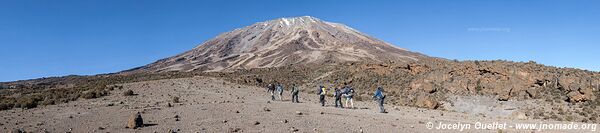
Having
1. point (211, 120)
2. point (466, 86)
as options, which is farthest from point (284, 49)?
point (211, 120)

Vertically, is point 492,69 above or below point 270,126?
above

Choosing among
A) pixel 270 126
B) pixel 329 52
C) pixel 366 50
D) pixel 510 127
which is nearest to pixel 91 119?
pixel 270 126

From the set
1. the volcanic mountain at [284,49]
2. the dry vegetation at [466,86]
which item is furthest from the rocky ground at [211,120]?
the volcanic mountain at [284,49]

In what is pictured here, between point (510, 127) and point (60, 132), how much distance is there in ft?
42.8

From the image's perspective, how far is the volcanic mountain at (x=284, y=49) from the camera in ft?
366

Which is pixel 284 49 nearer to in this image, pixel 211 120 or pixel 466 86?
pixel 466 86

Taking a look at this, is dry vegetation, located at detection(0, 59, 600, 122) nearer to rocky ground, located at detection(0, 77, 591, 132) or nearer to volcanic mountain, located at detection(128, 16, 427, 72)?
rocky ground, located at detection(0, 77, 591, 132)

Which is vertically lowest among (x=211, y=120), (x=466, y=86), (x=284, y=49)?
(x=211, y=120)

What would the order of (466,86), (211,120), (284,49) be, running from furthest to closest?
1. (284,49)
2. (466,86)
3. (211,120)

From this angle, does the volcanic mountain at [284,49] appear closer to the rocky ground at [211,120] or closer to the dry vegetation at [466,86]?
the dry vegetation at [466,86]

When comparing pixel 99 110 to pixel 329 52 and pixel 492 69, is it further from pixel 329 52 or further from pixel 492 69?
pixel 329 52

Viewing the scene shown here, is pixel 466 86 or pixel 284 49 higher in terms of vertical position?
pixel 284 49

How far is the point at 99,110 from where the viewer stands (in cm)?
2077

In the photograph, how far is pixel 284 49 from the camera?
12912 centimetres
